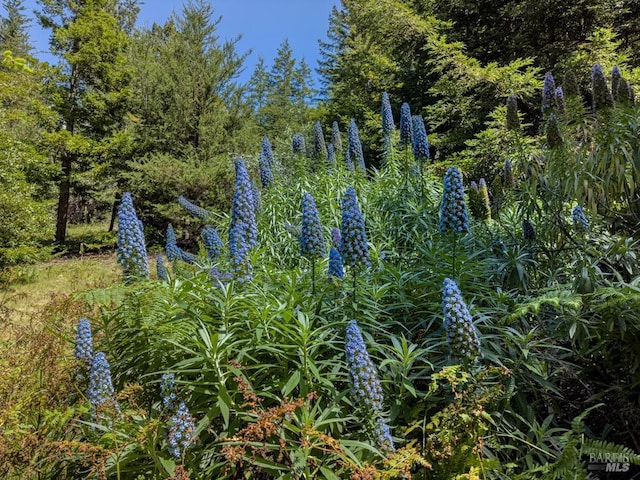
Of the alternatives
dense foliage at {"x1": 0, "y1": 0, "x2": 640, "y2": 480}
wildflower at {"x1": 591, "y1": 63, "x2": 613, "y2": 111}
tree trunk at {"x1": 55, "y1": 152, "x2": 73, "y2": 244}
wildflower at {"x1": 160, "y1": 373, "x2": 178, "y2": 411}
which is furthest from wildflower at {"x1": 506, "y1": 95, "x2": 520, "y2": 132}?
tree trunk at {"x1": 55, "y1": 152, "x2": 73, "y2": 244}

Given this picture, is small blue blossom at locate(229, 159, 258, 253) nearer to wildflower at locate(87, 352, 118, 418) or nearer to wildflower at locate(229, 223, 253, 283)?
wildflower at locate(229, 223, 253, 283)

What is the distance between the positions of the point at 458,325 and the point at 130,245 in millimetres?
2101

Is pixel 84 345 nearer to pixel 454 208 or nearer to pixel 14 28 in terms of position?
pixel 454 208

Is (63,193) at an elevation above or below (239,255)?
above

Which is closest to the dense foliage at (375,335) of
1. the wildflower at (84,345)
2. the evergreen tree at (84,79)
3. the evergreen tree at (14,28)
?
the wildflower at (84,345)

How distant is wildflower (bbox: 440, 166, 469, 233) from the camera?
2469mm

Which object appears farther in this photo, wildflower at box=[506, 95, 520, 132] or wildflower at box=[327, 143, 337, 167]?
wildflower at box=[327, 143, 337, 167]

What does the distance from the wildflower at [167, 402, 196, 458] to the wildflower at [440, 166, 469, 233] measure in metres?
1.83

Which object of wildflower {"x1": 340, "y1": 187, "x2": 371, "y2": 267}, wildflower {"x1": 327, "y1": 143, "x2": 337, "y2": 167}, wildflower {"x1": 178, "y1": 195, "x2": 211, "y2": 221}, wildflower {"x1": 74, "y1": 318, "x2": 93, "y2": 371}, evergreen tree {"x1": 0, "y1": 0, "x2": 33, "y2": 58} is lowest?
wildflower {"x1": 74, "y1": 318, "x2": 93, "y2": 371}

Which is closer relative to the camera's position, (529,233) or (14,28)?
(529,233)

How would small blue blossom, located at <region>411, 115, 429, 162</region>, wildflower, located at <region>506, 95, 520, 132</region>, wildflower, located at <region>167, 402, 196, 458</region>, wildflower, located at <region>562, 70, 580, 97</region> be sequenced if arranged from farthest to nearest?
small blue blossom, located at <region>411, 115, 429, 162</region>, wildflower, located at <region>506, 95, 520, 132</region>, wildflower, located at <region>562, 70, 580, 97</region>, wildflower, located at <region>167, 402, 196, 458</region>

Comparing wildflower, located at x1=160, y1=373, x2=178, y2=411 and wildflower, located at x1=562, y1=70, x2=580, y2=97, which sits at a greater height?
wildflower, located at x1=562, y1=70, x2=580, y2=97

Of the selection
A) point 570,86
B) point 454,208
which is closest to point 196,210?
point 454,208

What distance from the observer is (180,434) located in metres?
1.62
